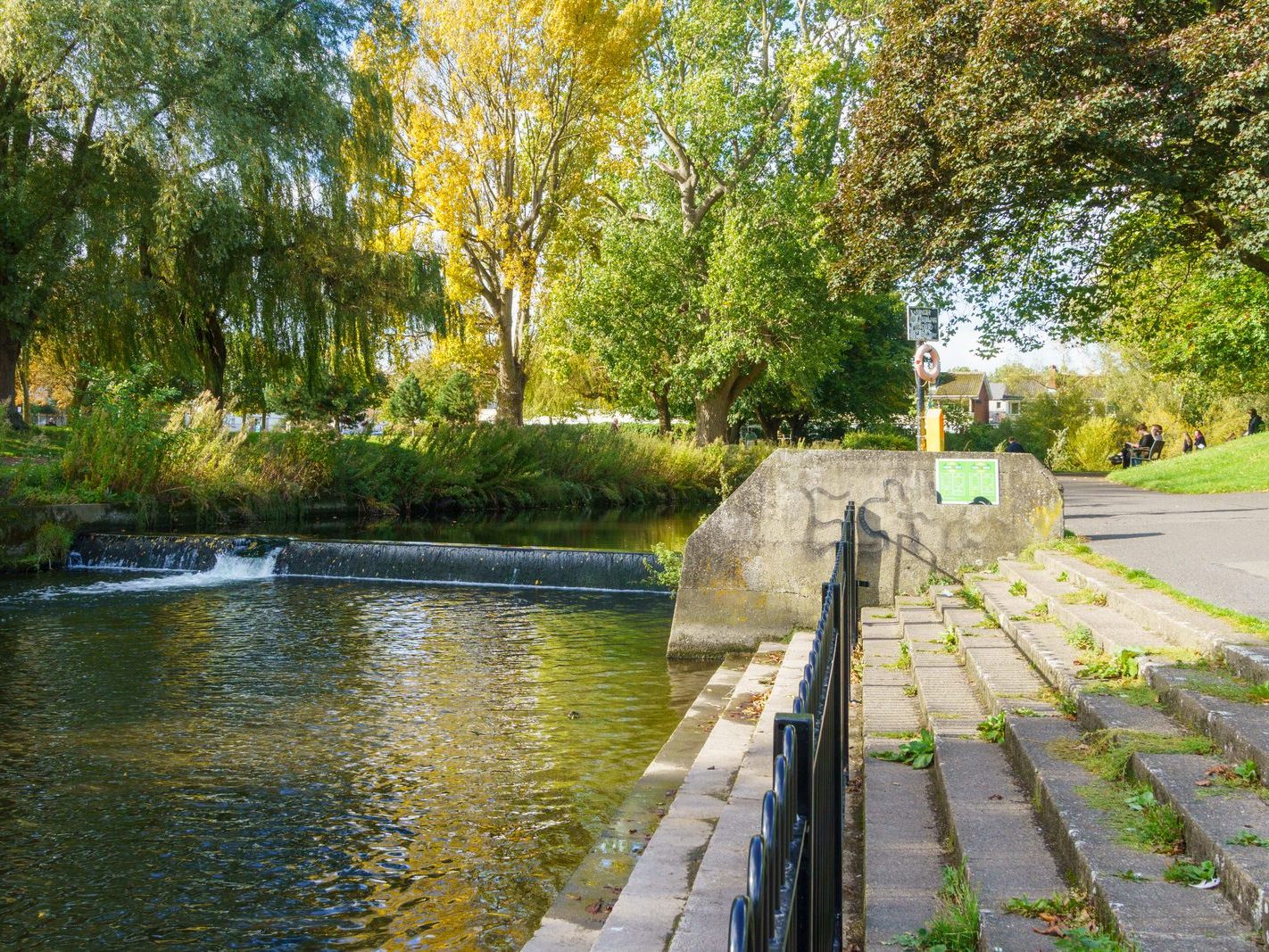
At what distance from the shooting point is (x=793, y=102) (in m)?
31.1

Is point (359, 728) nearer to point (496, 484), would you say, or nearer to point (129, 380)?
point (129, 380)

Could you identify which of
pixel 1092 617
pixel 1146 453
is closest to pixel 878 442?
pixel 1146 453

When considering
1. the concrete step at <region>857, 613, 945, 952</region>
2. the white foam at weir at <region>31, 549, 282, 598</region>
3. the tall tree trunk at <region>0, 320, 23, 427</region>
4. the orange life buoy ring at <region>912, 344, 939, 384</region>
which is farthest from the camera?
the tall tree trunk at <region>0, 320, 23, 427</region>

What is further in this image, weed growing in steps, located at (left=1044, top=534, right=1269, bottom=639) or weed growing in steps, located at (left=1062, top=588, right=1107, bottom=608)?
weed growing in steps, located at (left=1062, top=588, right=1107, bottom=608)

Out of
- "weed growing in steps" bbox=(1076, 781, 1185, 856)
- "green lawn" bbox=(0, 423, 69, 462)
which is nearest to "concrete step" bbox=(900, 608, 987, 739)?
"weed growing in steps" bbox=(1076, 781, 1185, 856)

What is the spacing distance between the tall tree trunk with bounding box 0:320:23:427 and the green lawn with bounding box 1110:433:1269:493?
22.5 meters

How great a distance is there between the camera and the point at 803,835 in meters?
1.83

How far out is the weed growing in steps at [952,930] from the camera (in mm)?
2924

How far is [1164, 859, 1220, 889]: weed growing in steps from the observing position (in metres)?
2.92

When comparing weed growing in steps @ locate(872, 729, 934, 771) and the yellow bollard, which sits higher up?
the yellow bollard

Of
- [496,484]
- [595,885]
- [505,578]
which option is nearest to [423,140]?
[496,484]

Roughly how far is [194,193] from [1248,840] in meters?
19.9

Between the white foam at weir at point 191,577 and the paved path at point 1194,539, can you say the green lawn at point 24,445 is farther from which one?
the paved path at point 1194,539

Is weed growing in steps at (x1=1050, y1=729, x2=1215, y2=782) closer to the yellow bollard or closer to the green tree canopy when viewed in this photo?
the yellow bollard
